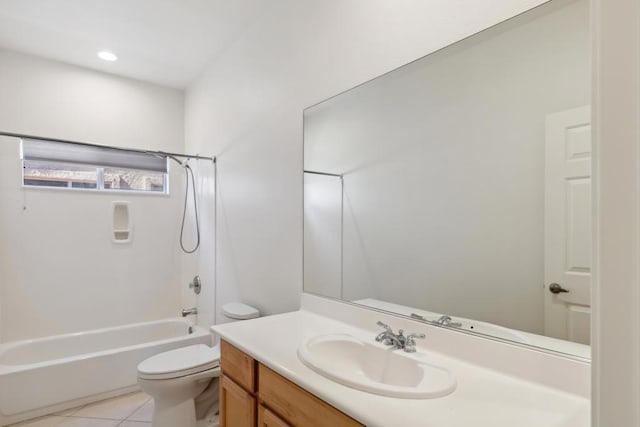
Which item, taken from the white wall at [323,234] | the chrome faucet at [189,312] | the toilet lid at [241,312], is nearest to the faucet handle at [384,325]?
the white wall at [323,234]

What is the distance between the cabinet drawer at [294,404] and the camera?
97 centimetres

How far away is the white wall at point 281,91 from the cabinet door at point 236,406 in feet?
2.03

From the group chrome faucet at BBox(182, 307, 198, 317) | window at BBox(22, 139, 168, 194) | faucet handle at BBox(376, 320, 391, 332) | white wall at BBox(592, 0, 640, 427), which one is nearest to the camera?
white wall at BBox(592, 0, 640, 427)

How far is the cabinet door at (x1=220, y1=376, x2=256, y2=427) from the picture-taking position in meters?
1.38

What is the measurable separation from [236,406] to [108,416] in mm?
1589

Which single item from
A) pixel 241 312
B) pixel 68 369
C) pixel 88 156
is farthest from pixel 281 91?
pixel 68 369

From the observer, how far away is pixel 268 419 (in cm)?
126

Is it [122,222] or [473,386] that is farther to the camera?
[122,222]

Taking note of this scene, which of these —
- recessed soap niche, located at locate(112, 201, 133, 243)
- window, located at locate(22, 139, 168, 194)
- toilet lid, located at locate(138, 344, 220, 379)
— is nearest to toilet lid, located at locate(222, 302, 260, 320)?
toilet lid, located at locate(138, 344, 220, 379)

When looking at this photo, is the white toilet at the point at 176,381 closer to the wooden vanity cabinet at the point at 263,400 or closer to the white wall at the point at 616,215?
the wooden vanity cabinet at the point at 263,400

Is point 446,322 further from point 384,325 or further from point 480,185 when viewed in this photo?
point 480,185

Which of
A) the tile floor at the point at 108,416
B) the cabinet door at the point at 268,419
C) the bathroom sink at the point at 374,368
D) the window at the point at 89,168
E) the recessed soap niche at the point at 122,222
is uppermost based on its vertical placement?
the window at the point at 89,168

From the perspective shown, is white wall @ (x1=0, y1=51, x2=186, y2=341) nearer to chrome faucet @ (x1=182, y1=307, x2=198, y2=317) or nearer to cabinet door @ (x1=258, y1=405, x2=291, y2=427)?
chrome faucet @ (x1=182, y1=307, x2=198, y2=317)

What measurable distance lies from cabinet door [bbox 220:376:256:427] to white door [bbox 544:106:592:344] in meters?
1.12
